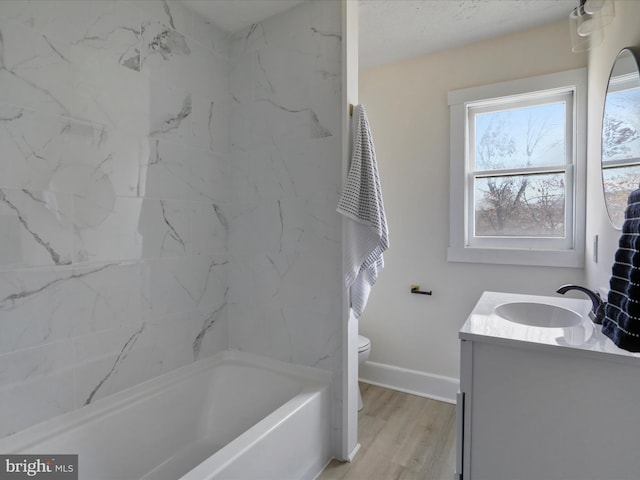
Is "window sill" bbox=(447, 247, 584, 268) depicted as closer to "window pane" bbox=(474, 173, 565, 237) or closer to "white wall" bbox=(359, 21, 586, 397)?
"white wall" bbox=(359, 21, 586, 397)

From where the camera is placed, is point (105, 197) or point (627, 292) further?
point (105, 197)

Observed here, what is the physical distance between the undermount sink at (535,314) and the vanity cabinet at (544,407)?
14.6 inches

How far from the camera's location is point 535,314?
1577 mm

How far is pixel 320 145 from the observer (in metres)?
1.83

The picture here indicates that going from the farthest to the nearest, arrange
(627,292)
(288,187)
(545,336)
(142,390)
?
1. (288,187)
2. (142,390)
3. (545,336)
4. (627,292)

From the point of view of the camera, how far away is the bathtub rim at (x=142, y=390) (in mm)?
1270

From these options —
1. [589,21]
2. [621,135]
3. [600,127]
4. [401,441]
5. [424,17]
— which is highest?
[424,17]

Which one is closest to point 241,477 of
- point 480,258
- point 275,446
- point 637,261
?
point 275,446

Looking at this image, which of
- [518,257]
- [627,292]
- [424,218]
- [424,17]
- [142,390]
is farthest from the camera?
[424,218]

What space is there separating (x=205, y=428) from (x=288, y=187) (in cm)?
137

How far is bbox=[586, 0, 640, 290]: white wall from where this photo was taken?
1.35 metres

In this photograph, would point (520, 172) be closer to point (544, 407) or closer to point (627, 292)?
point (627, 292)

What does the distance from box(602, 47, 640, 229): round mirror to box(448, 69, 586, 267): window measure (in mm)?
587

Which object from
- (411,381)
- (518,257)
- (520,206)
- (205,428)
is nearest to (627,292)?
(518,257)
